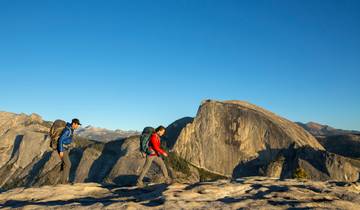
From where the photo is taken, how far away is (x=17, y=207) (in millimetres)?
19625

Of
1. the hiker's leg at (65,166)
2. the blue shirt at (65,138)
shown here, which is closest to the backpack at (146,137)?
the blue shirt at (65,138)

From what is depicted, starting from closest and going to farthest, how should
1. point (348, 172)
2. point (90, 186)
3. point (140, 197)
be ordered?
point (140, 197), point (90, 186), point (348, 172)

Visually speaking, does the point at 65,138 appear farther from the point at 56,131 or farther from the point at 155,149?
the point at 155,149

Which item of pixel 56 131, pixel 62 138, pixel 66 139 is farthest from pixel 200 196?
pixel 56 131

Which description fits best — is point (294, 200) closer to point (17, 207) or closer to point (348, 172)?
point (17, 207)

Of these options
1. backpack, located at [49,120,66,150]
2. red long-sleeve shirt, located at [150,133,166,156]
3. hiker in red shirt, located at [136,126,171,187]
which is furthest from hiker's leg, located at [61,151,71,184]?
red long-sleeve shirt, located at [150,133,166,156]

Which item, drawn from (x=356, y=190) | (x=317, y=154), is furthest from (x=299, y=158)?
(x=356, y=190)

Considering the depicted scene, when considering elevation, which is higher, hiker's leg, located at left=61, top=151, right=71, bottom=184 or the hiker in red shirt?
the hiker in red shirt

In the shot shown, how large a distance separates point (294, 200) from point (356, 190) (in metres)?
7.09

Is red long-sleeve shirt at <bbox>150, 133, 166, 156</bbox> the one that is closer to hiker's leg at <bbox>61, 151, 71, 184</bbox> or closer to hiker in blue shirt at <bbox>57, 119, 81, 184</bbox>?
hiker in blue shirt at <bbox>57, 119, 81, 184</bbox>

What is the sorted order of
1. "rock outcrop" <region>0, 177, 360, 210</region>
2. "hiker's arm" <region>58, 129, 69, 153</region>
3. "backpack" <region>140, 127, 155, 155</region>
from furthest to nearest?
"backpack" <region>140, 127, 155, 155</region>, "hiker's arm" <region>58, 129, 69, 153</region>, "rock outcrop" <region>0, 177, 360, 210</region>

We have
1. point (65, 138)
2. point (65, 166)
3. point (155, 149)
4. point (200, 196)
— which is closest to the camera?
point (200, 196)

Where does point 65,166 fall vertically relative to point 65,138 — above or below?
below

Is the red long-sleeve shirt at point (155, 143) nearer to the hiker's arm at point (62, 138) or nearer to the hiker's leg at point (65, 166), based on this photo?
the hiker's arm at point (62, 138)
